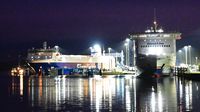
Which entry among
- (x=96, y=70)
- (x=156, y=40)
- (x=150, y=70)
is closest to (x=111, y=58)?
(x=96, y=70)

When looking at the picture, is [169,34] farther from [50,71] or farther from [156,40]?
[50,71]

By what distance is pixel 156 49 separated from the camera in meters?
110

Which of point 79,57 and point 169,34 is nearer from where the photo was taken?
point 169,34

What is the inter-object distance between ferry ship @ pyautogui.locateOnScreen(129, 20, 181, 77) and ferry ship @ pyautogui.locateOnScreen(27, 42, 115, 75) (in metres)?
35.3

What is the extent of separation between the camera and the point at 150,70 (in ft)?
322

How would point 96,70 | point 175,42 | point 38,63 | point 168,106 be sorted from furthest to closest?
point 38,63 < point 96,70 < point 175,42 < point 168,106

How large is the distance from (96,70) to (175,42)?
109 feet

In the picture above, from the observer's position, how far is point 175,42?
4422 inches

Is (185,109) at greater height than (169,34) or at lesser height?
lesser

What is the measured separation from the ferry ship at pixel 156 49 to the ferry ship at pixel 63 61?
35321 millimetres

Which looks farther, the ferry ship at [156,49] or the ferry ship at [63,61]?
the ferry ship at [63,61]

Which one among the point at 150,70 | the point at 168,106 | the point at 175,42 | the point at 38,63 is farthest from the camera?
the point at 38,63

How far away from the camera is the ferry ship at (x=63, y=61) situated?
5915 inches

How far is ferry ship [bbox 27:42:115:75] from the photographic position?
150250mm
